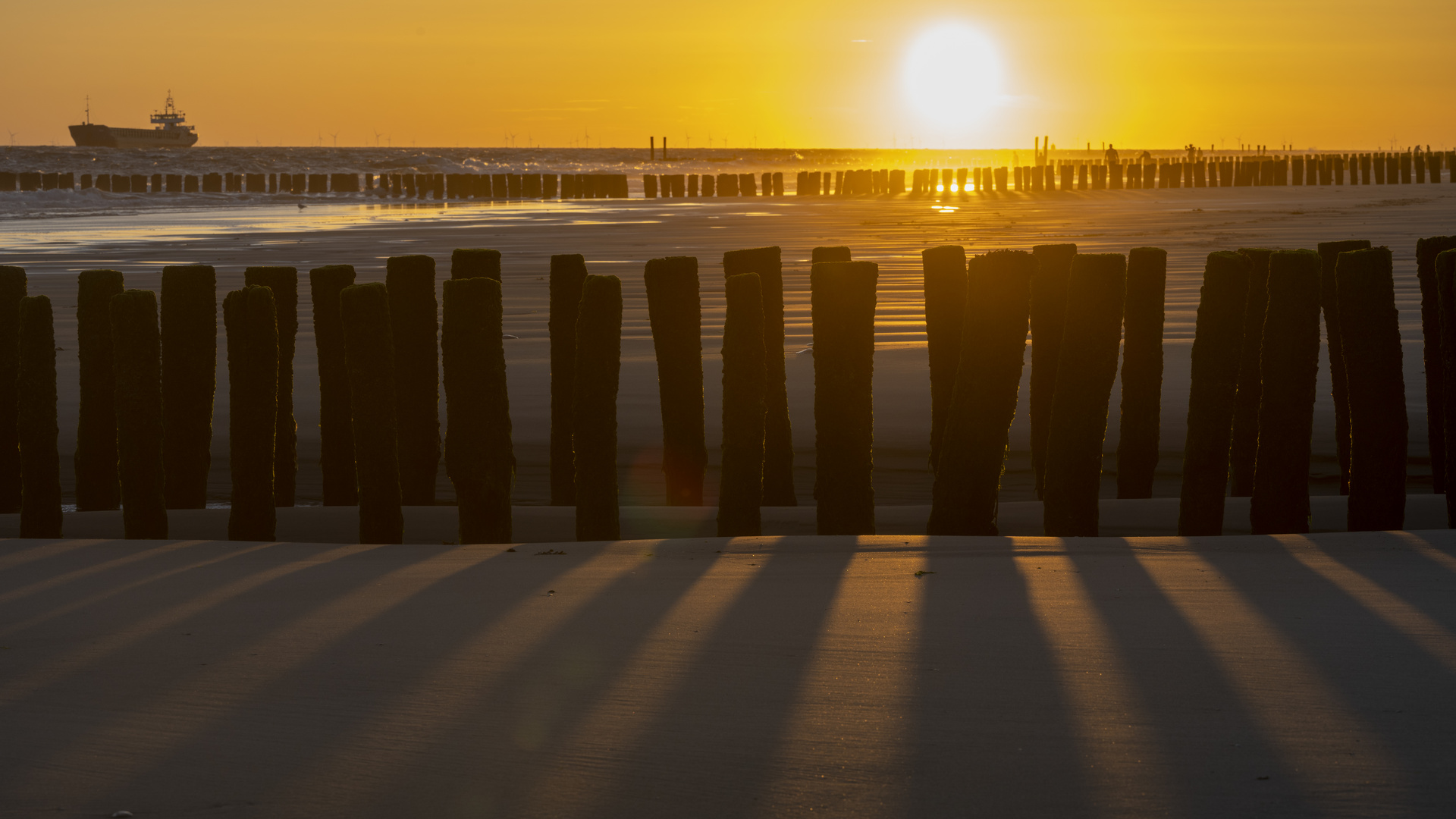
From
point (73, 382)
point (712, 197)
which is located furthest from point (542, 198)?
point (73, 382)

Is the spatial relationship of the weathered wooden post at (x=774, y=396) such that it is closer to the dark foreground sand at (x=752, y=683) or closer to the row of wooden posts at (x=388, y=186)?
the dark foreground sand at (x=752, y=683)

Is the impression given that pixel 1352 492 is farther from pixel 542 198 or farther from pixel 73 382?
pixel 542 198

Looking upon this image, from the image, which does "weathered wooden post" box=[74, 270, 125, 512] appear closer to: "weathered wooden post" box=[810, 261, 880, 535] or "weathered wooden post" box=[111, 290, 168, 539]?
"weathered wooden post" box=[111, 290, 168, 539]

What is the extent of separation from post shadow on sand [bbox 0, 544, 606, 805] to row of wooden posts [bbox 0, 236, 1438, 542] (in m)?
0.46

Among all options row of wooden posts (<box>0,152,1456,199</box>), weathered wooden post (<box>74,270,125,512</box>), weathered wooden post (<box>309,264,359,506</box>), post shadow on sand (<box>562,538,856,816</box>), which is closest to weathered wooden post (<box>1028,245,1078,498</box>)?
post shadow on sand (<box>562,538,856,816</box>)

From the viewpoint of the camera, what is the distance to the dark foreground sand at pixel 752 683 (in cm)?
207

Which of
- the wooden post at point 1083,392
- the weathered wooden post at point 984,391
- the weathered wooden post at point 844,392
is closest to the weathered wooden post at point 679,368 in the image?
the weathered wooden post at point 844,392

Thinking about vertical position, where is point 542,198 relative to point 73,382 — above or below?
above

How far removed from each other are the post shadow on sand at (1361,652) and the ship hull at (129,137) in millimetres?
169053

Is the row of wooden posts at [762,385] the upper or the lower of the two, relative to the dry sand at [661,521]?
upper

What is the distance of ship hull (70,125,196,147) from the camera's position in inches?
5886

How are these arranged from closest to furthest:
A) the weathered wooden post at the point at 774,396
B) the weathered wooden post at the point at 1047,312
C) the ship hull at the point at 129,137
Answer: the weathered wooden post at the point at 1047,312 < the weathered wooden post at the point at 774,396 < the ship hull at the point at 129,137

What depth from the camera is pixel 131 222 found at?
25.3 m

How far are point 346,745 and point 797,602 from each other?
1.23 m
